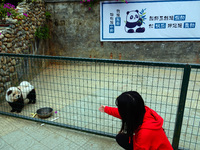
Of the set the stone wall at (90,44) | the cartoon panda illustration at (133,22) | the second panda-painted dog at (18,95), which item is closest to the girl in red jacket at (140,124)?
the second panda-painted dog at (18,95)

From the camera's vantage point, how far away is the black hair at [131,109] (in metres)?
1.49

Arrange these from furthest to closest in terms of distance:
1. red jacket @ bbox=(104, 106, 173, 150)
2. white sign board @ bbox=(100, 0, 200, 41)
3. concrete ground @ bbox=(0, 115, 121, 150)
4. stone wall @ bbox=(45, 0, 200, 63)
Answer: stone wall @ bbox=(45, 0, 200, 63) → white sign board @ bbox=(100, 0, 200, 41) → concrete ground @ bbox=(0, 115, 121, 150) → red jacket @ bbox=(104, 106, 173, 150)

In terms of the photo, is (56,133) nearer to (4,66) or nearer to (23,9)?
(4,66)

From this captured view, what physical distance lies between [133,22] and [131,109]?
5.86 meters

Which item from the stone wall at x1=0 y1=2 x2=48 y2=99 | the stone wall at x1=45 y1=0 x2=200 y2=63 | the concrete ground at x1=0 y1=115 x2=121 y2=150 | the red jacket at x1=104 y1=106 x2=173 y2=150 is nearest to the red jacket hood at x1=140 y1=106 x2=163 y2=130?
the red jacket at x1=104 y1=106 x2=173 y2=150

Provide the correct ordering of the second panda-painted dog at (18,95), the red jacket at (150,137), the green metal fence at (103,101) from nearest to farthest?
the red jacket at (150,137), the green metal fence at (103,101), the second panda-painted dog at (18,95)

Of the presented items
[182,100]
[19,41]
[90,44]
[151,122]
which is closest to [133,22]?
[90,44]

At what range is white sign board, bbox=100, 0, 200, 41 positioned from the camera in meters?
6.42

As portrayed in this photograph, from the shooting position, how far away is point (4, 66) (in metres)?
4.36

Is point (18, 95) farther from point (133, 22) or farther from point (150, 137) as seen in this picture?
point (133, 22)

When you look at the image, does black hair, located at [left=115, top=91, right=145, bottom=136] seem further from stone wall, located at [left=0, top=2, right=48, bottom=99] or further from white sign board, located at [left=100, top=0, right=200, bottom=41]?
white sign board, located at [left=100, top=0, right=200, bottom=41]

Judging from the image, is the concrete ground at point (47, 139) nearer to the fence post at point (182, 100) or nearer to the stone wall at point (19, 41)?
the fence post at point (182, 100)

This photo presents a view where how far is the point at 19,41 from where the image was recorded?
17.6 feet

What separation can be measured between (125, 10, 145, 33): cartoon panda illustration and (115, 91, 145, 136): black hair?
572cm
